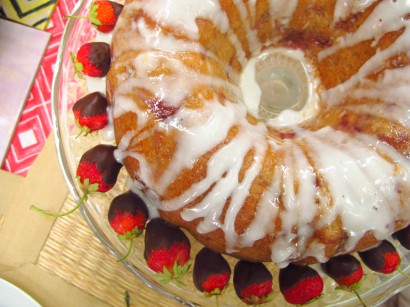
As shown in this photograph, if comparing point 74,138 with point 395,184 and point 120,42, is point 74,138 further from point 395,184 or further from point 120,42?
point 395,184

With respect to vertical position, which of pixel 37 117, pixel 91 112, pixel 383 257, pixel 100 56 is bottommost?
pixel 37 117

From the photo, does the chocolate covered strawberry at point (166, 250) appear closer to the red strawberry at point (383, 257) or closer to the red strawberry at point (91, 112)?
the red strawberry at point (91, 112)

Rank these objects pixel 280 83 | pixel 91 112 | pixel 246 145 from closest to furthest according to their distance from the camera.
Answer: pixel 246 145 → pixel 91 112 → pixel 280 83

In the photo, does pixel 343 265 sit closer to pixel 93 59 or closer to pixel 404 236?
pixel 404 236

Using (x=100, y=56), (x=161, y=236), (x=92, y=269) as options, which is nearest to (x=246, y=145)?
(x=161, y=236)

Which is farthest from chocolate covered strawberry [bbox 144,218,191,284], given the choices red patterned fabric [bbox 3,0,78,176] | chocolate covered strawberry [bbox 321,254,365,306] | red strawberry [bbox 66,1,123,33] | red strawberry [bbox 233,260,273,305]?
red patterned fabric [bbox 3,0,78,176]

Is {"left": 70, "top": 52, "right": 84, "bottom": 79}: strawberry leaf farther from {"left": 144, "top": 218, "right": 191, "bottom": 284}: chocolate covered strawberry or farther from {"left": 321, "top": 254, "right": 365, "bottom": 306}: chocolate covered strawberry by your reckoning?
{"left": 321, "top": 254, "right": 365, "bottom": 306}: chocolate covered strawberry

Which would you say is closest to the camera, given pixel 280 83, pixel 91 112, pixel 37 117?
pixel 91 112
